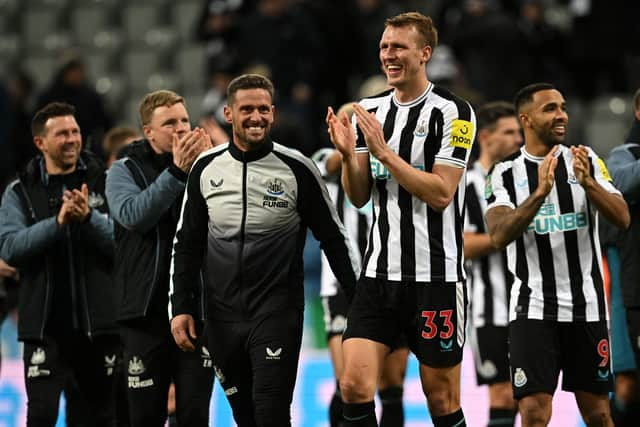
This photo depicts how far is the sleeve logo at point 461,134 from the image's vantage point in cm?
658

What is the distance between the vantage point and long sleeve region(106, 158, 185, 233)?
7180mm

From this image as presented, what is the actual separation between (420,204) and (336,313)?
7.94 feet

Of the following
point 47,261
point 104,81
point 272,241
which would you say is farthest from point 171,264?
point 104,81

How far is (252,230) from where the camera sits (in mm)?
6879

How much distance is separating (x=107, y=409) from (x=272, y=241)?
6.61 feet

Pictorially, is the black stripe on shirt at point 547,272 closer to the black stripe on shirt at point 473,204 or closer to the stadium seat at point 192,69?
the black stripe on shirt at point 473,204

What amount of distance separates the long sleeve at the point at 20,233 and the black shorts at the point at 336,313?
2041 mm

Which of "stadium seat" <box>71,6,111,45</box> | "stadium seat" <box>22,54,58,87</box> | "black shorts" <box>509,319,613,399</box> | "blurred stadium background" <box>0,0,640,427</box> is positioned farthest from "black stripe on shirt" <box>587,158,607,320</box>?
"stadium seat" <box>71,6,111,45</box>

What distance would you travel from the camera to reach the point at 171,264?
7168 millimetres

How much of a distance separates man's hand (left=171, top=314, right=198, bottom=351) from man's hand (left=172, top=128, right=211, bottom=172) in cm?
88

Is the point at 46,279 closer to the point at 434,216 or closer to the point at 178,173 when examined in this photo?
the point at 178,173

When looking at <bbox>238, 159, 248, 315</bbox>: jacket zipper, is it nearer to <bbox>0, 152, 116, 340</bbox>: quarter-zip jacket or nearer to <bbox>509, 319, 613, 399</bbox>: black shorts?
<bbox>0, 152, 116, 340</bbox>: quarter-zip jacket

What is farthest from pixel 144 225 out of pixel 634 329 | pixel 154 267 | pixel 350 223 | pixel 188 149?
pixel 634 329

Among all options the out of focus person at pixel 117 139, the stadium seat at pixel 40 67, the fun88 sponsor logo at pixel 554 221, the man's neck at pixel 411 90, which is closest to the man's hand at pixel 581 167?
the fun88 sponsor logo at pixel 554 221
